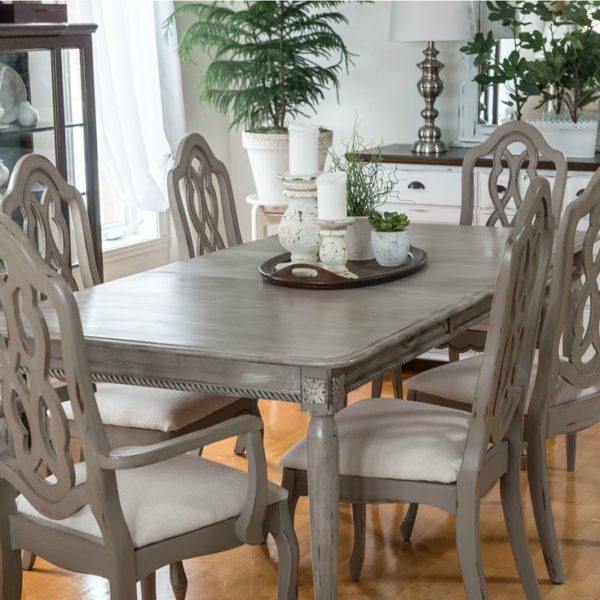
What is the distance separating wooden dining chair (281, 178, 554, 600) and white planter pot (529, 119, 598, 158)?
2.13m

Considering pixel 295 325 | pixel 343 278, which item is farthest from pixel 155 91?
pixel 295 325

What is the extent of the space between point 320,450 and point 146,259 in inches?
133

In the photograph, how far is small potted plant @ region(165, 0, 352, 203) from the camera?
16.2ft

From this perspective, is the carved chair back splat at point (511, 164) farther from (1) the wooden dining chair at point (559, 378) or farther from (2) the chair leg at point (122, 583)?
(2) the chair leg at point (122, 583)

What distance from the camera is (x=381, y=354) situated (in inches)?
93.0

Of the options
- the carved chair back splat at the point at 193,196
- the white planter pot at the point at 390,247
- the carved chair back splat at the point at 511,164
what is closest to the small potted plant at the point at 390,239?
the white planter pot at the point at 390,247

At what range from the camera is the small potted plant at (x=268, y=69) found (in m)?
4.95

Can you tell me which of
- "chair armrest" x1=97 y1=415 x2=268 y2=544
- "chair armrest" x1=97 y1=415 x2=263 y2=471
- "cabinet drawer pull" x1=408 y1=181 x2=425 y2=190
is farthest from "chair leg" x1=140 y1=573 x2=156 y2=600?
"cabinet drawer pull" x1=408 y1=181 x2=425 y2=190

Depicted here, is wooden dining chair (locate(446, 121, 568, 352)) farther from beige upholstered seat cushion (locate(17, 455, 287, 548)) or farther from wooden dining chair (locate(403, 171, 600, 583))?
beige upholstered seat cushion (locate(17, 455, 287, 548))

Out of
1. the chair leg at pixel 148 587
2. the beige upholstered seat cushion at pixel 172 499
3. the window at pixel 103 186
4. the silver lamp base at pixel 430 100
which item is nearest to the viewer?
the beige upholstered seat cushion at pixel 172 499

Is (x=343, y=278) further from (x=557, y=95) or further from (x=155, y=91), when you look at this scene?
(x=155, y=91)

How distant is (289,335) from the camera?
7.78 ft

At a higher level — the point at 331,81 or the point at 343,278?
the point at 331,81

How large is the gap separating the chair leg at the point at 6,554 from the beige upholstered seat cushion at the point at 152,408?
61cm
